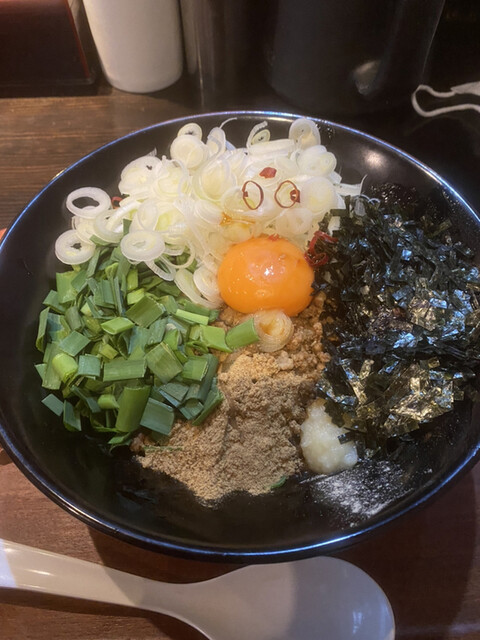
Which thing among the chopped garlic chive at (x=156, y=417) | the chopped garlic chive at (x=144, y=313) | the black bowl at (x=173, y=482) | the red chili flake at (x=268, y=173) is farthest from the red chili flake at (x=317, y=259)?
the chopped garlic chive at (x=156, y=417)

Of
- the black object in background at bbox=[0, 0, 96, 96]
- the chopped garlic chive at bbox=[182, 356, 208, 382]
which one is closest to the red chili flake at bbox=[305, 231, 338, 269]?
the chopped garlic chive at bbox=[182, 356, 208, 382]

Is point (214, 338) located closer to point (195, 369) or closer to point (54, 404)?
point (195, 369)

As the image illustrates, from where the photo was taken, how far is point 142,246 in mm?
1404

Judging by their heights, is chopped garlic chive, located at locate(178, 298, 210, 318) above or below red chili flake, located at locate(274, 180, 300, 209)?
below

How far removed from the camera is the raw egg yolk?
1.41 meters

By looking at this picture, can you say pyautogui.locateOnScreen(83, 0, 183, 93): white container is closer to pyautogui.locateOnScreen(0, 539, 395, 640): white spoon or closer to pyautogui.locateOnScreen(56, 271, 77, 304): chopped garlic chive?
pyautogui.locateOnScreen(56, 271, 77, 304): chopped garlic chive

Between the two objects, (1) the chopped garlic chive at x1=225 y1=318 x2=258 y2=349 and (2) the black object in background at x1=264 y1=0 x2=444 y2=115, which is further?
(2) the black object in background at x1=264 y1=0 x2=444 y2=115

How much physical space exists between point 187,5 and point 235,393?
5.28 feet

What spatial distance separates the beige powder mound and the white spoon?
238 millimetres

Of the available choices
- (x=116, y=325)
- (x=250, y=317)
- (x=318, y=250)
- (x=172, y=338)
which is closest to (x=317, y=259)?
(x=318, y=250)

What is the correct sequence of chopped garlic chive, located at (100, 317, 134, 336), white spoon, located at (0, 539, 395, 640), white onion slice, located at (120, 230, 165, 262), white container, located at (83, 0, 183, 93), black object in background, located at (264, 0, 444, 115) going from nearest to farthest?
white spoon, located at (0, 539, 395, 640) → chopped garlic chive, located at (100, 317, 134, 336) → white onion slice, located at (120, 230, 165, 262) → black object in background, located at (264, 0, 444, 115) → white container, located at (83, 0, 183, 93)

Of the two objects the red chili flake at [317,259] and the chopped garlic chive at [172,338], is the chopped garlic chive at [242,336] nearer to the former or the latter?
the chopped garlic chive at [172,338]

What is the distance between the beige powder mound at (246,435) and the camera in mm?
1223

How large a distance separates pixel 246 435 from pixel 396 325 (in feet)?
1.65
